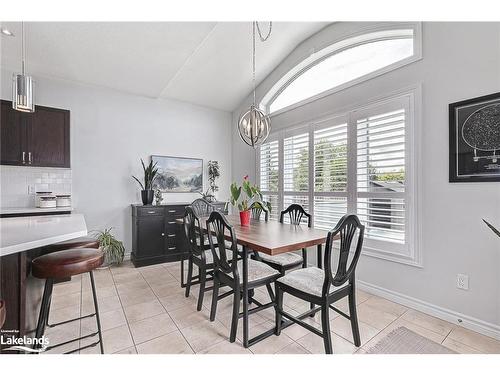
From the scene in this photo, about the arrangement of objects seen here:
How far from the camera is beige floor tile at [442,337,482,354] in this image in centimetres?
182

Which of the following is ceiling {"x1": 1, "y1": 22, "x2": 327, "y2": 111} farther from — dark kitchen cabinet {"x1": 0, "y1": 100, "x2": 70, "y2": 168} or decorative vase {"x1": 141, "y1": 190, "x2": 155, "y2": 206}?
decorative vase {"x1": 141, "y1": 190, "x2": 155, "y2": 206}

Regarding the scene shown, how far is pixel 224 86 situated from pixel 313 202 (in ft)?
8.93

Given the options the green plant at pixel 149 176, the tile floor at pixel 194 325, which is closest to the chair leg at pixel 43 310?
the tile floor at pixel 194 325

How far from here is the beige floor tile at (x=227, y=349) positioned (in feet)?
5.94

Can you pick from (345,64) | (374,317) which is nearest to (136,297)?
(374,317)

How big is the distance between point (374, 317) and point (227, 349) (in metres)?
1.45

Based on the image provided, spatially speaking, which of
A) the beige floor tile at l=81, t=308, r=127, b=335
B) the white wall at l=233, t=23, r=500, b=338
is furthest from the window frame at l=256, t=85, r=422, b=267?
the beige floor tile at l=81, t=308, r=127, b=335

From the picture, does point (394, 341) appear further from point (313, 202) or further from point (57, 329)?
point (57, 329)

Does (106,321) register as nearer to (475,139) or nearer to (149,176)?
Result: (149,176)

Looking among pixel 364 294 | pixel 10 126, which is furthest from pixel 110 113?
pixel 364 294

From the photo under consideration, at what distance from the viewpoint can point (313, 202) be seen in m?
3.60

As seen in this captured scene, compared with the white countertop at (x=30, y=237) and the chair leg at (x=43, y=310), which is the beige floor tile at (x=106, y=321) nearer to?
the chair leg at (x=43, y=310)

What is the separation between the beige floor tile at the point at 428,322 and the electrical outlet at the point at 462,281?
1.17 feet

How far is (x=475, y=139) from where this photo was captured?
6.89 feet
